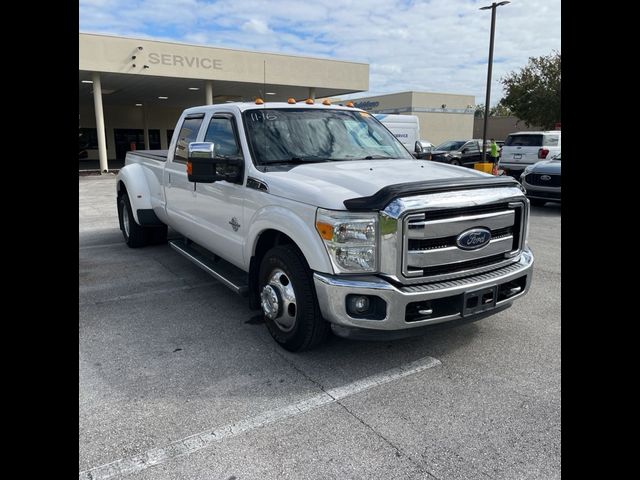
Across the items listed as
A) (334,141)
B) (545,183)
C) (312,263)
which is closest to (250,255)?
(312,263)

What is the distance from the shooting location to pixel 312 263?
11.4ft

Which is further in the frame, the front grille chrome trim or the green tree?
the green tree

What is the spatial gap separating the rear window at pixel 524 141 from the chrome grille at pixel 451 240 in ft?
47.9

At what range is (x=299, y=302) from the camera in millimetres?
3631

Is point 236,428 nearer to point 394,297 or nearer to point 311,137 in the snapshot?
point 394,297

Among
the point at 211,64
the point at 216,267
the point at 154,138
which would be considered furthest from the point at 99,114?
the point at 216,267

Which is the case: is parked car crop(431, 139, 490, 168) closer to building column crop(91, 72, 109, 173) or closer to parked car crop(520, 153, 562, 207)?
parked car crop(520, 153, 562, 207)

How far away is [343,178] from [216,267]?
195 cm

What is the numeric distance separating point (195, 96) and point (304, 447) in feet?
92.5

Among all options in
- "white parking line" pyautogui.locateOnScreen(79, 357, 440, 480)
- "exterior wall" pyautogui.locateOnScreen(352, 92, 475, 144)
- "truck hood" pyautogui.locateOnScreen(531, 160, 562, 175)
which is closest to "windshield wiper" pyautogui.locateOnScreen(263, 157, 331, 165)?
"white parking line" pyautogui.locateOnScreen(79, 357, 440, 480)

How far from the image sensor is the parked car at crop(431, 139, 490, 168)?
23.9 m

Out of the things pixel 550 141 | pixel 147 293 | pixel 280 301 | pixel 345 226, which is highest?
pixel 550 141

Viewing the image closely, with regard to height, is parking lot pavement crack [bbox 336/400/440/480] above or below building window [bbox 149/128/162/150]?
below
